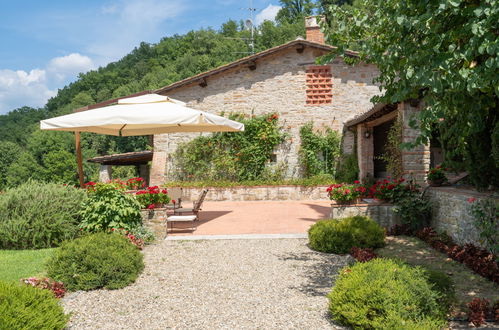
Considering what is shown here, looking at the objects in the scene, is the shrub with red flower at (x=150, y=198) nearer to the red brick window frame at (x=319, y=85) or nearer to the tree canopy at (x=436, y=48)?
the tree canopy at (x=436, y=48)

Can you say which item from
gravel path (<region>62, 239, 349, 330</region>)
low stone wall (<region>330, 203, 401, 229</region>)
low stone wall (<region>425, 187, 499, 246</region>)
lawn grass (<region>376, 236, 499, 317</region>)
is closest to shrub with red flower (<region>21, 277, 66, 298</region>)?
gravel path (<region>62, 239, 349, 330</region>)

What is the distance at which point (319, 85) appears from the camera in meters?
14.8

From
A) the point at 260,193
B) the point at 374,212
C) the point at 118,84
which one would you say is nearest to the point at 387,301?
the point at 374,212

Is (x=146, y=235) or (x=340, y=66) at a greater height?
(x=340, y=66)

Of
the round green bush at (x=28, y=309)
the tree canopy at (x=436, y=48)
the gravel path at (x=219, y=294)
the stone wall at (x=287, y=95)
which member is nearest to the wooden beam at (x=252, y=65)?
the stone wall at (x=287, y=95)

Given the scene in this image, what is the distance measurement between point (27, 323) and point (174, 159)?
12145mm

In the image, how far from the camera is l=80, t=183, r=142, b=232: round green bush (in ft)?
21.5

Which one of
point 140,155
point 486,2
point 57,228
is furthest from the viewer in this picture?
point 140,155

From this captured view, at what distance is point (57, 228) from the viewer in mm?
6602

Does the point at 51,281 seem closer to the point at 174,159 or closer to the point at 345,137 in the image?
the point at 174,159

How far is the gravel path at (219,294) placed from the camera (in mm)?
3682

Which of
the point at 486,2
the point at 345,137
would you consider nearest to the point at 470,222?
the point at 486,2

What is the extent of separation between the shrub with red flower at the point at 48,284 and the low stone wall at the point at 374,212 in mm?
5058

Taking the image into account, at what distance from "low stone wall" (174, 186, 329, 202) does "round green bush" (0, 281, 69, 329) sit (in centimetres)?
1022
